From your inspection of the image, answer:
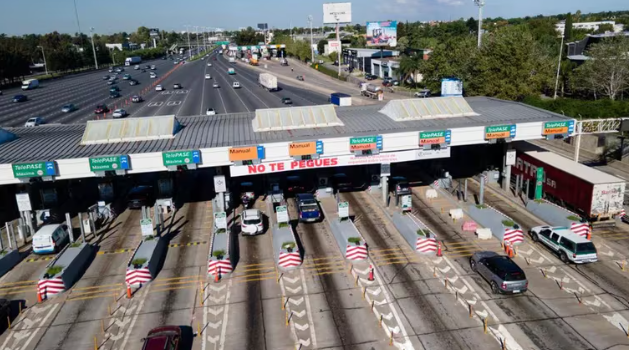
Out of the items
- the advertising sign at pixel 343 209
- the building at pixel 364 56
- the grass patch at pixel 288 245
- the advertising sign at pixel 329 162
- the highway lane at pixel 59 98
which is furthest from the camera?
the building at pixel 364 56

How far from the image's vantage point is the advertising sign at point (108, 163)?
3575cm

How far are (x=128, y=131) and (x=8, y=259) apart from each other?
13.8m

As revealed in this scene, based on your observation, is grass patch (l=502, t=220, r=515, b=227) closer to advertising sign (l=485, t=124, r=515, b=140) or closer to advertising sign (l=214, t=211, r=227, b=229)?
advertising sign (l=485, t=124, r=515, b=140)

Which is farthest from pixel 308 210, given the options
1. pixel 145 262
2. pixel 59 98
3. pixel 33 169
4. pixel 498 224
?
pixel 59 98

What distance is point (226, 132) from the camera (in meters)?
41.7

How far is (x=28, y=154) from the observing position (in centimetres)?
3716

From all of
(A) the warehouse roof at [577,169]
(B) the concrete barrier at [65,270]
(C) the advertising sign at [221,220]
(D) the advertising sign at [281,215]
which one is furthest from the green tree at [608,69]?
(B) the concrete barrier at [65,270]

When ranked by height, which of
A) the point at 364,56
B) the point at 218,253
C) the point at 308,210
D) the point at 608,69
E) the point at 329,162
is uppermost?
the point at 364,56

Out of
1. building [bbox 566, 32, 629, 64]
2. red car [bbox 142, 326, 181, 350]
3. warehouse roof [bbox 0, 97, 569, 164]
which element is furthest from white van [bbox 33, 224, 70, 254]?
building [bbox 566, 32, 629, 64]

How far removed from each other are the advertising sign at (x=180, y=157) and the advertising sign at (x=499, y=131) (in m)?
24.6

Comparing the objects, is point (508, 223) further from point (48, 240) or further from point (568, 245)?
point (48, 240)

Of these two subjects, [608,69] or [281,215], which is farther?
[608,69]

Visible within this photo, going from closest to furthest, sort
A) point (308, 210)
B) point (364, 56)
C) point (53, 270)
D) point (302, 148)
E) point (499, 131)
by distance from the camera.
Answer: point (53, 270)
point (308, 210)
point (302, 148)
point (499, 131)
point (364, 56)

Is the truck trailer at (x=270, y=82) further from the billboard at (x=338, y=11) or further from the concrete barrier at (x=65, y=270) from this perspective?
the concrete barrier at (x=65, y=270)
